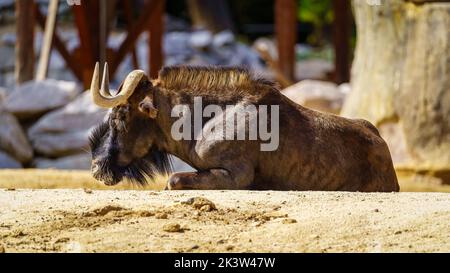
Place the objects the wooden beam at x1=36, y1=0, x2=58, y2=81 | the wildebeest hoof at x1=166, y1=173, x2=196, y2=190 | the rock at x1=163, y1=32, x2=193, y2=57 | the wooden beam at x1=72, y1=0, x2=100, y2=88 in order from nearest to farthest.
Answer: the wildebeest hoof at x1=166, y1=173, x2=196, y2=190
the wooden beam at x1=72, y1=0, x2=100, y2=88
the wooden beam at x1=36, y1=0, x2=58, y2=81
the rock at x1=163, y1=32, x2=193, y2=57

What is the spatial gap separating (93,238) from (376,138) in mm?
3429

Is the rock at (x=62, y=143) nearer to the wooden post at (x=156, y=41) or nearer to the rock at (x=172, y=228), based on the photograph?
the wooden post at (x=156, y=41)

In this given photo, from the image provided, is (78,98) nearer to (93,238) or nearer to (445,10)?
(445,10)

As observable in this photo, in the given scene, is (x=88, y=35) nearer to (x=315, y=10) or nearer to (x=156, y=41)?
(x=156, y=41)

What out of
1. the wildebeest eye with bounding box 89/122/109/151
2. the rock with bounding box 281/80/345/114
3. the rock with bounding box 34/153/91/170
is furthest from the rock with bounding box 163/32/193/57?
the wildebeest eye with bounding box 89/122/109/151

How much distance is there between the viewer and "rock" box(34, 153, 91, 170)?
16406 mm

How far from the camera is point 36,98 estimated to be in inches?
680

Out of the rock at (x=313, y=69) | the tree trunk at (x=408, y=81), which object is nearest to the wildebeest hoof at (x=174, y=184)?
the tree trunk at (x=408, y=81)

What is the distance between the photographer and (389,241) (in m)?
6.70

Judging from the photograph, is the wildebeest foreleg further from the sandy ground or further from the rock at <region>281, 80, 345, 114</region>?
the rock at <region>281, 80, 345, 114</region>
